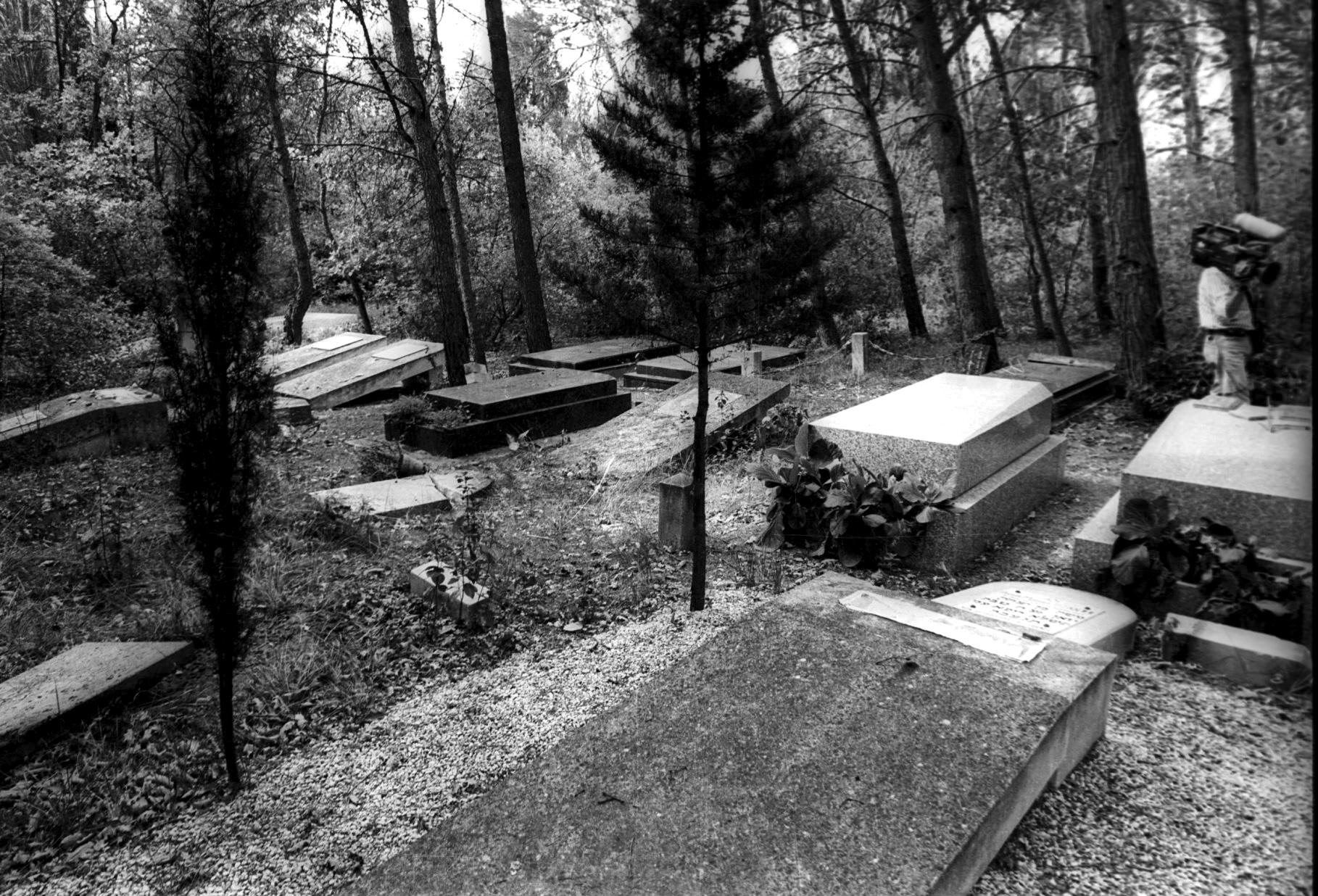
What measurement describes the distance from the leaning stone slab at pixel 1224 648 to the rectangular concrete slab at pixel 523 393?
6.38 meters

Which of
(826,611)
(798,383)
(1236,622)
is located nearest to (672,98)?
(826,611)

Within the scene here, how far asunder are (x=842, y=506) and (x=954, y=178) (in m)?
6.10

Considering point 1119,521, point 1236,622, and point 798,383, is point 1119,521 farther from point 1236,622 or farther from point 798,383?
point 798,383

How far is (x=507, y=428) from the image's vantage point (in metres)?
8.73

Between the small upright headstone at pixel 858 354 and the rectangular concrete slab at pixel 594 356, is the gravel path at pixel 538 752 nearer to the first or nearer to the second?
the small upright headstone at pixel 858 354

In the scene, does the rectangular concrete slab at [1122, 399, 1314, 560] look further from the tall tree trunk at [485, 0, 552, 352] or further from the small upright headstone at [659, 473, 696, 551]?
the tall tree trunk at [485, 0, 552, 352]

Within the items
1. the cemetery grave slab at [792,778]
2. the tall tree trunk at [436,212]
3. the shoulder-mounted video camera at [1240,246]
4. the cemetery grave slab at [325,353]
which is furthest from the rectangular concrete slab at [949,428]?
the cemetery grave slab at [325,353]

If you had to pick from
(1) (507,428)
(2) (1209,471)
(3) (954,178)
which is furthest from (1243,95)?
(3) (954,178)

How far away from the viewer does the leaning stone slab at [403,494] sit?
6004 mm

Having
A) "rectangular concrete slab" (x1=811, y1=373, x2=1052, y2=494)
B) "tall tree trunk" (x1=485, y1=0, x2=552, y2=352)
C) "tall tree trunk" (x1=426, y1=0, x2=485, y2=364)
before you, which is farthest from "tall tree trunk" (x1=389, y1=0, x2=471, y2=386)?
"rectangular concrete slab" (x1=811, y1=373, x2=1052, y2=494)

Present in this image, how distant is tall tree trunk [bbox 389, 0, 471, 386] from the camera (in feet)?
36.1

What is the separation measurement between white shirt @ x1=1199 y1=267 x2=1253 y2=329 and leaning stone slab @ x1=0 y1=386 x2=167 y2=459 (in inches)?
304

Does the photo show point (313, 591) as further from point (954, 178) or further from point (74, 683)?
point (954, 178)

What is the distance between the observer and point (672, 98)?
4180 mm
